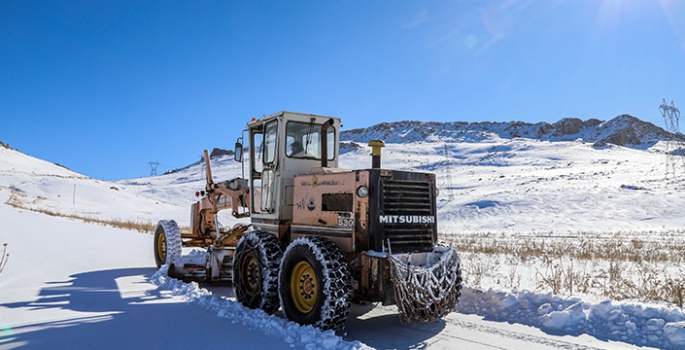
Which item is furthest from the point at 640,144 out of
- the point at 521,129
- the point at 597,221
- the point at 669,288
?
the point at 669,288

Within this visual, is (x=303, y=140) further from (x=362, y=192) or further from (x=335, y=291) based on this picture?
(x=335, y=291)

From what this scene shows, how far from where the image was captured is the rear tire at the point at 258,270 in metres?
6.81

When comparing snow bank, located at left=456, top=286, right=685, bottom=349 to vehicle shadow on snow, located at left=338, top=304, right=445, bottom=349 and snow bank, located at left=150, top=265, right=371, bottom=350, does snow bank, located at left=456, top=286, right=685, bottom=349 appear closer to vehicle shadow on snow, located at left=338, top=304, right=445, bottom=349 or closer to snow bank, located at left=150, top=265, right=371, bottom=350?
vehicle shadow on snow, located at left=338, top=304, right=445, bottom=349

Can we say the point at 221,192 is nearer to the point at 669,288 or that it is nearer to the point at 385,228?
the point at 385,228

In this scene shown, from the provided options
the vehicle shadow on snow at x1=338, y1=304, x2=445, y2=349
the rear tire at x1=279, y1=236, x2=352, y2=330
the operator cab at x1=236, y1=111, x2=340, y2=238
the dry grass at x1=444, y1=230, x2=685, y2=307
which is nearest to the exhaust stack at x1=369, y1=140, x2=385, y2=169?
the rear tire at x1=279, y1=236, x2=352, y2=330

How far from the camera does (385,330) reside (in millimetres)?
6230

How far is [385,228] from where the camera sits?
6117 mm

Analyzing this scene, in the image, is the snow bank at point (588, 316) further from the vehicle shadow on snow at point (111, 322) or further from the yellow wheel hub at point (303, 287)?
the vehicle shadow on snow at point (111, 322)

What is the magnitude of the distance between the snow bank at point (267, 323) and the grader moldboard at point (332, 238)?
0.76 feet

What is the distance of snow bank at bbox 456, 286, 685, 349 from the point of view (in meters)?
5.54

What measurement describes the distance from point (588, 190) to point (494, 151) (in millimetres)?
58823

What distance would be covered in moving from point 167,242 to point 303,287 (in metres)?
4.92

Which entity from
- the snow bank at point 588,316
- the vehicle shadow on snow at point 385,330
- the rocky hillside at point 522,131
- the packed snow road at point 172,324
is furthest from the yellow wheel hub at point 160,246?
the rocky hillside at point 522,131

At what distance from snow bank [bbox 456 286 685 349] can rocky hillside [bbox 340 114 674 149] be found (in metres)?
124
